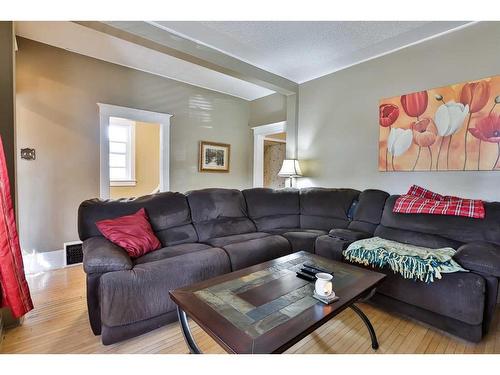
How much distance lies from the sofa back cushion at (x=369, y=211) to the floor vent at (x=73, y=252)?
3.30m

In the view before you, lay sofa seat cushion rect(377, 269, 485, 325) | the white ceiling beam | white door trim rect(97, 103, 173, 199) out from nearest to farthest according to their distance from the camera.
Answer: sofa seat cushion rect(377, 269, 485, 325) < the white ceiling beam < white door trim rect(97, 103, 173, 199)

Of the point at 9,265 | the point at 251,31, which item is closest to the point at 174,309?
the point at 9,265

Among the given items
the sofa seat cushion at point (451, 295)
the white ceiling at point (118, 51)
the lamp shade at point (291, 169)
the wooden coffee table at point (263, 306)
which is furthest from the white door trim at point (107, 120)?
the sofa seat cushion at point (451, 295)

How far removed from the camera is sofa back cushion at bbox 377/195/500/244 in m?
1.94

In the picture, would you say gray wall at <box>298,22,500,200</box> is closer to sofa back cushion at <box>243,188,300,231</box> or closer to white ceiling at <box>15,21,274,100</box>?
sofa back cushion at <box>243,188,300,231</box>

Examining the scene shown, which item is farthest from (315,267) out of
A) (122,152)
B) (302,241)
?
(122,152)

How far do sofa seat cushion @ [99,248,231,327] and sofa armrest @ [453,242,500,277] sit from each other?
1.77 m

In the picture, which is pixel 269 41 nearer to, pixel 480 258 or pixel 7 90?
pixel 7 90

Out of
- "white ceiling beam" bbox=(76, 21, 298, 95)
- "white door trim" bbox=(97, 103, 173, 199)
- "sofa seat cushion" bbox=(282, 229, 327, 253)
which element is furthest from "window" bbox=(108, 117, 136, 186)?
"sofa seat cushion" bbox=(282, 229, 327, 253)

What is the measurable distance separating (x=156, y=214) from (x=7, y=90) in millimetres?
1385

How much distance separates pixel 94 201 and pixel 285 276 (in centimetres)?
176

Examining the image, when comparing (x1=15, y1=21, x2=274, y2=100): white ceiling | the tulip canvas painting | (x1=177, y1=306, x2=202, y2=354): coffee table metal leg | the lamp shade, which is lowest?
(x1=177, y1=306, x2=202, y2=354): coffee table metal leg

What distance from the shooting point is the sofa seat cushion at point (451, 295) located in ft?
5.00

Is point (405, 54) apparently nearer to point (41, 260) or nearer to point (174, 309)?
point (174, 309)
